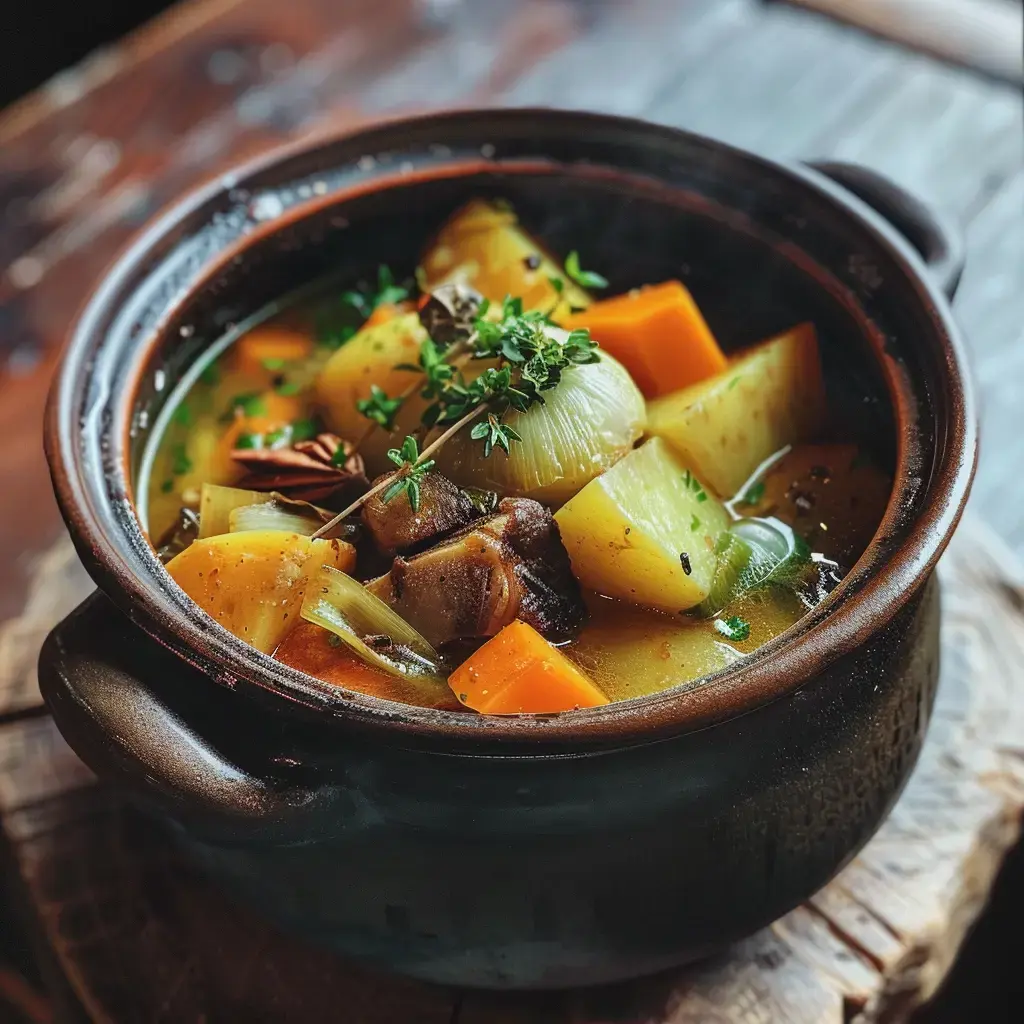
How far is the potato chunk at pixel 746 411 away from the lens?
4.98 feet

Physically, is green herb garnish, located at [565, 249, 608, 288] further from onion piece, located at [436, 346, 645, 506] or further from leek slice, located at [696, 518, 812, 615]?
leek slice, located at [696, 518, 812, 615]

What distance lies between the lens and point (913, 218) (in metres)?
1.63

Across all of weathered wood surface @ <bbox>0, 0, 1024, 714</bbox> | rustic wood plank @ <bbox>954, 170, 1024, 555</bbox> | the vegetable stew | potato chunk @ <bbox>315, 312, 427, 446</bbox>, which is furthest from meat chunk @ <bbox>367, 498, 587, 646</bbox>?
weathered wood surface @ <bbox>0, 0, 1024, 714</bbox>

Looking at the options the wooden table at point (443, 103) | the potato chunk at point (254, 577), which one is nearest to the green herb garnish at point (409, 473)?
the potato chunk at point (254, 577)

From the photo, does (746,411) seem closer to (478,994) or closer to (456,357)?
(456,357)

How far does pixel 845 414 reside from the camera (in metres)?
1.63

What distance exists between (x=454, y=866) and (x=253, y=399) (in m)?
0.79

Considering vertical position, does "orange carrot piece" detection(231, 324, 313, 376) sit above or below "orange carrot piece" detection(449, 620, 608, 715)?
above

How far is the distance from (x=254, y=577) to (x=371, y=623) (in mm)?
143

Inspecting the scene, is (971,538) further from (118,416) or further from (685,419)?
(118,416)

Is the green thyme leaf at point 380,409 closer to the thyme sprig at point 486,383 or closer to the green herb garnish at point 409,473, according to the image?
the thyme sprig at point 486,383

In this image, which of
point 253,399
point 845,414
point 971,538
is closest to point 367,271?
point 253,399

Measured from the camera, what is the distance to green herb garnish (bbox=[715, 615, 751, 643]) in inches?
54.5

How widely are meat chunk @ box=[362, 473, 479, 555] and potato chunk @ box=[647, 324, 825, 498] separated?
0.92ft
